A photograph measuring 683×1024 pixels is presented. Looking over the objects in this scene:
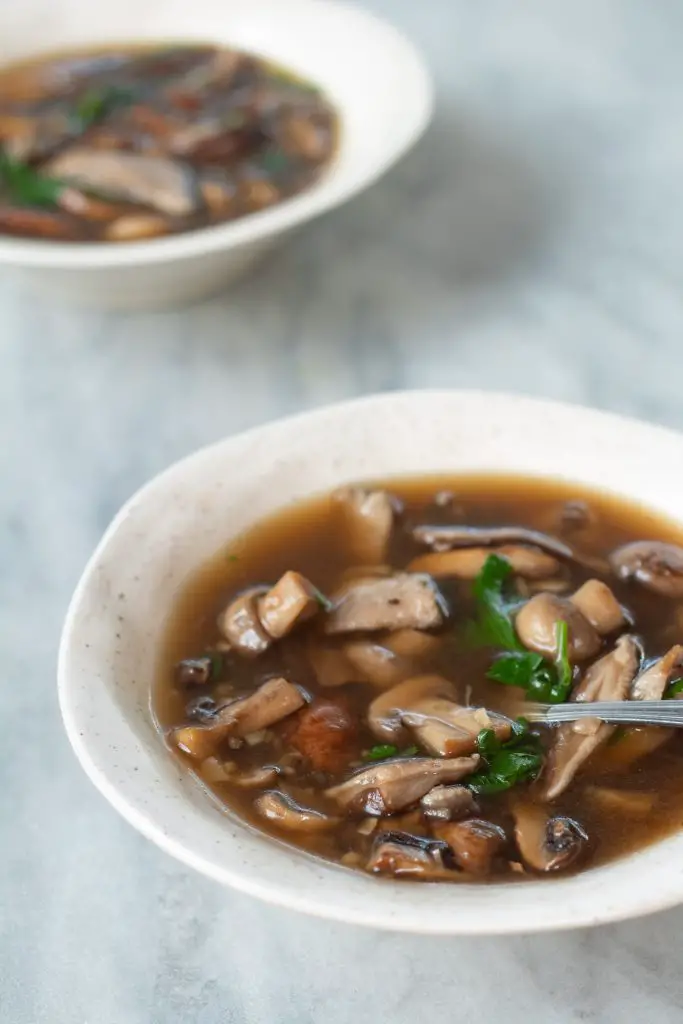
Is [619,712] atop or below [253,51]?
below

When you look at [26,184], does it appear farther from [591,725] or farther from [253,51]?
[591,725]

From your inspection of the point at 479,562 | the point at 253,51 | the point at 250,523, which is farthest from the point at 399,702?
the point at 253,51

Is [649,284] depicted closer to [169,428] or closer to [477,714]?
[169,428]

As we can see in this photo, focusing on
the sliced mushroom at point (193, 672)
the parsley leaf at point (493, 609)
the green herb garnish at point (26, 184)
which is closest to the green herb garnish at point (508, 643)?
the parsley leaf at point (493, 609)

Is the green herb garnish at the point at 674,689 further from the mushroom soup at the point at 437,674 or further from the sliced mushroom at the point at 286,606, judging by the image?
the sliced mushroom at the point at 286,606

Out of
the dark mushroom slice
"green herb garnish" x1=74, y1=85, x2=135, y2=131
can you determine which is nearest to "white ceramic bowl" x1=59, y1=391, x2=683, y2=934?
the dark mushroom slice

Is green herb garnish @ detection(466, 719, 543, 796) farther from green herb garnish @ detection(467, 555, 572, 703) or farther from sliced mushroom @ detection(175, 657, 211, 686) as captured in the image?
sliced mushroom @ detection(175, 657, 211, 686)

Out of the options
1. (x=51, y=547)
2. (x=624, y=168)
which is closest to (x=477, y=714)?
(x=51, y=547)
